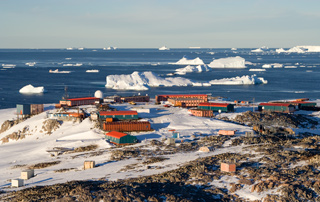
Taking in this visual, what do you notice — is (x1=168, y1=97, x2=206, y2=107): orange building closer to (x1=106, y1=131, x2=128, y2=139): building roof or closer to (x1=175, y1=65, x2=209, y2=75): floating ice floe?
(x1=106, y1=131, x2=128, y2=139): building roof

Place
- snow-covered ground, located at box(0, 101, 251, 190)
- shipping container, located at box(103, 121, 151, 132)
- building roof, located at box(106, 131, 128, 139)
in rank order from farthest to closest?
shipping container, located at box(103, 121, 151, 132) < building roof, located at box(106, 131, 128, 139) < snow-covered ground, located at box(0, 101, 251, 190)

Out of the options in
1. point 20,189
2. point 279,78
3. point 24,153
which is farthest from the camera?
point 279,78

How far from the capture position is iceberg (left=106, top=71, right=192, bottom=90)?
405ft

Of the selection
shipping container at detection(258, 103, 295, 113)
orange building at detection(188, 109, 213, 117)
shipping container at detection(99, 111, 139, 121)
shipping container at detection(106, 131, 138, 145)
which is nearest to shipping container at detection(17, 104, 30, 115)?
shipping container at detection(99, 111, 139, 121)

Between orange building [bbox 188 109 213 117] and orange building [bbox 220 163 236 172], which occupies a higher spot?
orange building [bbox 188 109 213 117]

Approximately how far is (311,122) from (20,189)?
40696mm

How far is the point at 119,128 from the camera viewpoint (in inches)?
2112

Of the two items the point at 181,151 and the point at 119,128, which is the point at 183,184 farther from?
the point at 119,128

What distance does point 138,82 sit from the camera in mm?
128250

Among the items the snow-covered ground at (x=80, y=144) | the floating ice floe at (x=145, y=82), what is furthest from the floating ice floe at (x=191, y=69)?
the snow-covered ground at (x=80, y=144)

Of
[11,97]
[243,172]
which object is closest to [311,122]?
[243,172]

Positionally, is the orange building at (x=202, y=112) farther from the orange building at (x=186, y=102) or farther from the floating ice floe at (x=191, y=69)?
the floating ice floe at (x=191, y=69)

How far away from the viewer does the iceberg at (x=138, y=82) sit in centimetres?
12338

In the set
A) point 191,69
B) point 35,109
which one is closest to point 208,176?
point 35,109
